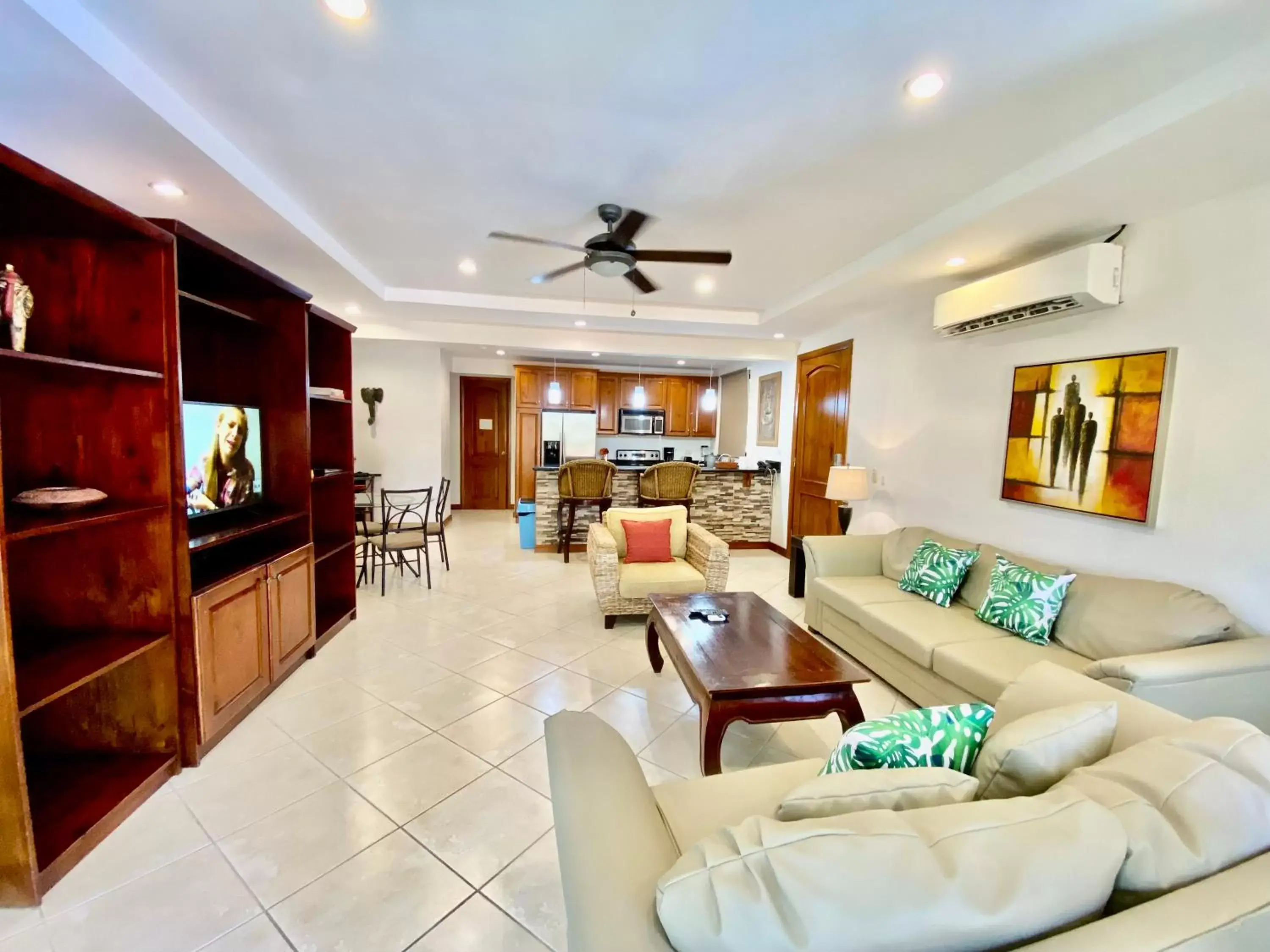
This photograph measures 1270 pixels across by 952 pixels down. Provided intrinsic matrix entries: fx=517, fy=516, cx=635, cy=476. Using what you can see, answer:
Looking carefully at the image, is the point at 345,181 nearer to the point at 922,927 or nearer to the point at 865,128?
the point at 865,128

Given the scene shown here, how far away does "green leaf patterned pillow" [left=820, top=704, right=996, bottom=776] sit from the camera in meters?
1.16

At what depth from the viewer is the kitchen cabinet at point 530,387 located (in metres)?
7.31

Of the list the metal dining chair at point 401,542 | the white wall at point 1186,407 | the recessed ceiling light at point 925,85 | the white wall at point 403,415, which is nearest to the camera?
the recessed ceiling light at point 925,85

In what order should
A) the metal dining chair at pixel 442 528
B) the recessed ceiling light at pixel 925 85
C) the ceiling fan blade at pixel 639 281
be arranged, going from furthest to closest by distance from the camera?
the metal dining chair at pixel 442 528
the ceiling fan blade at pixel 639 281
the recessed ceiling light at pixel 925 85

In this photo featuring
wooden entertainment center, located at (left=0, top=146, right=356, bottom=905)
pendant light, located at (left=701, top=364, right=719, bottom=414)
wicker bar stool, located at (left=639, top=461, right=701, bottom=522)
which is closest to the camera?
wooden entertainment center, located at (left=0, top=146, right=356, bottom=905)

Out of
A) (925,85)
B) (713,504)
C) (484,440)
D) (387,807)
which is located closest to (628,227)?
(925,85)

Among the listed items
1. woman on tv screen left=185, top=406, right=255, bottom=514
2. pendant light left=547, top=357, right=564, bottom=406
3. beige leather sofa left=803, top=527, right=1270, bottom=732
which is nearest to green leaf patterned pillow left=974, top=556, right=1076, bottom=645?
beige leather sofa left=803, top=527, right=1270, bottom=732

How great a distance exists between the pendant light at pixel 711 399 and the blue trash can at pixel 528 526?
122 inches

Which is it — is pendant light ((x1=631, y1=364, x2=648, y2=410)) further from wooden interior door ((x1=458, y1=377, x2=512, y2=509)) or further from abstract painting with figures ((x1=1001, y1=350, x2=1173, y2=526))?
abstract painting with figures ((x1=1001, y1=350, x2=1173, y2=526))

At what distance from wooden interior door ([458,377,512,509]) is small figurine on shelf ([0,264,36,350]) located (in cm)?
652

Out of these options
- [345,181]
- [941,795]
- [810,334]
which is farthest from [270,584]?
[810,334]

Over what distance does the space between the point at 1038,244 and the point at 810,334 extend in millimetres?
2765

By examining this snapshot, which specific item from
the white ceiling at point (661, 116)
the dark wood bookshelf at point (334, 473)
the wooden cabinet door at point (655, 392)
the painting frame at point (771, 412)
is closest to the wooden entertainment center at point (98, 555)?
the white ceiling at point (661, 116)

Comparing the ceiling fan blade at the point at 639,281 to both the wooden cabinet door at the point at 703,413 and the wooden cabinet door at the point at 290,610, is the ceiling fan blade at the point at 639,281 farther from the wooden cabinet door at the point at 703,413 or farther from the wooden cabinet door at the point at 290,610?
the wooden cabinet door at the point at 703,413
